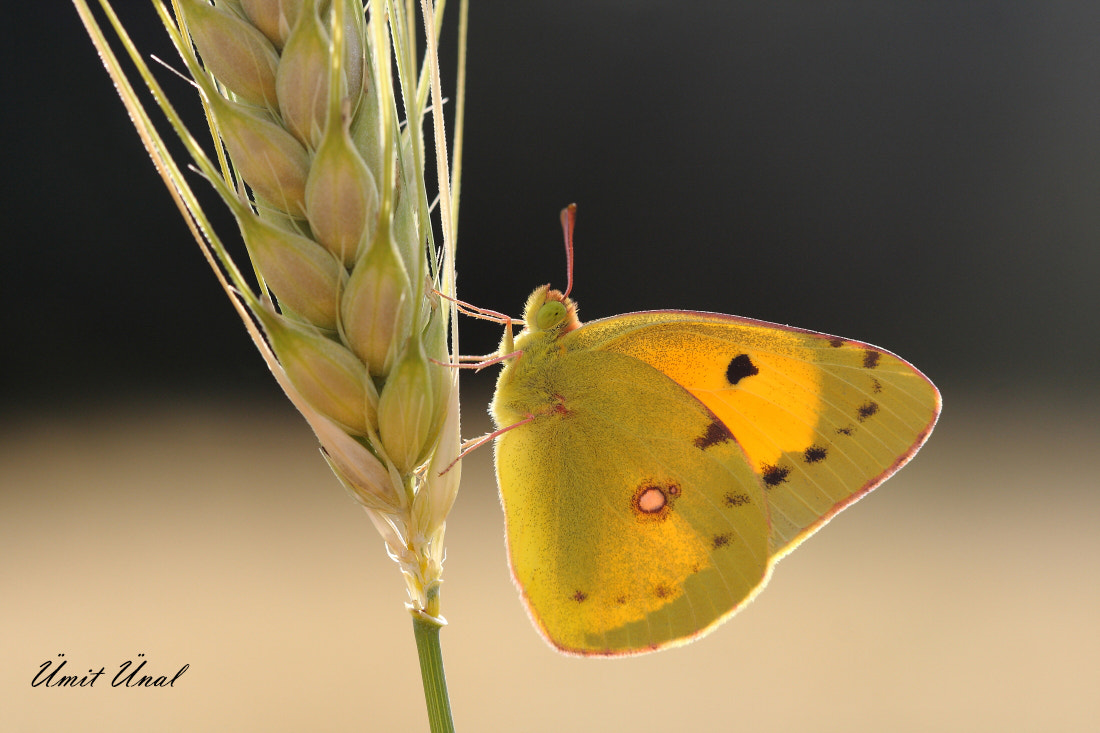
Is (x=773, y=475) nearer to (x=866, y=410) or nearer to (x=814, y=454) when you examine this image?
(x=814, y=454)

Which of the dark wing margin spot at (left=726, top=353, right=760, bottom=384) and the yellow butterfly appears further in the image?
the dark wing margin spot at (left=726, top=353, right=760, bottom=384)

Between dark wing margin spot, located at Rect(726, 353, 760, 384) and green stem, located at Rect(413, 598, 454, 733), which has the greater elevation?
green stem, located at Rect(413, 598, 454, 733)

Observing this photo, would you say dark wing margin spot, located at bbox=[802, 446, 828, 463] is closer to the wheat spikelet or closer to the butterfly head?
the butterfly head

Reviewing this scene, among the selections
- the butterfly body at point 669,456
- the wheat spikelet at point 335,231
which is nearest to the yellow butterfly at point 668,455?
the butterfly body at point 669,456

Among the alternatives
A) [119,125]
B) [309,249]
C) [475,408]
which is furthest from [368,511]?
[119,125]

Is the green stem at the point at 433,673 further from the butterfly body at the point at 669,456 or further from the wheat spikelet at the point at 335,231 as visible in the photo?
the butterfly body at the point at 669,456

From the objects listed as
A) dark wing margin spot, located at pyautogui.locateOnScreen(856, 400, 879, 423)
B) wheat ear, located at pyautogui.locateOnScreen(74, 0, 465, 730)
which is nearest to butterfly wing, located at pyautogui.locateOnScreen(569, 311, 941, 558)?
dark wing margin spot, located at pyautogui.locateOnScreen(856, 400, 879, 423)

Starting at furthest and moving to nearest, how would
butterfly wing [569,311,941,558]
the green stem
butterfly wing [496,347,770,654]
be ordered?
butterfly wing [569,311,941,558], butterfly wing [496,347,770,654], the green stem

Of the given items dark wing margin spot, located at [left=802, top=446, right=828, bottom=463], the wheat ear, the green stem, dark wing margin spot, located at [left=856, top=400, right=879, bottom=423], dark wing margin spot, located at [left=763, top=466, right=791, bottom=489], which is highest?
the wheat ear
